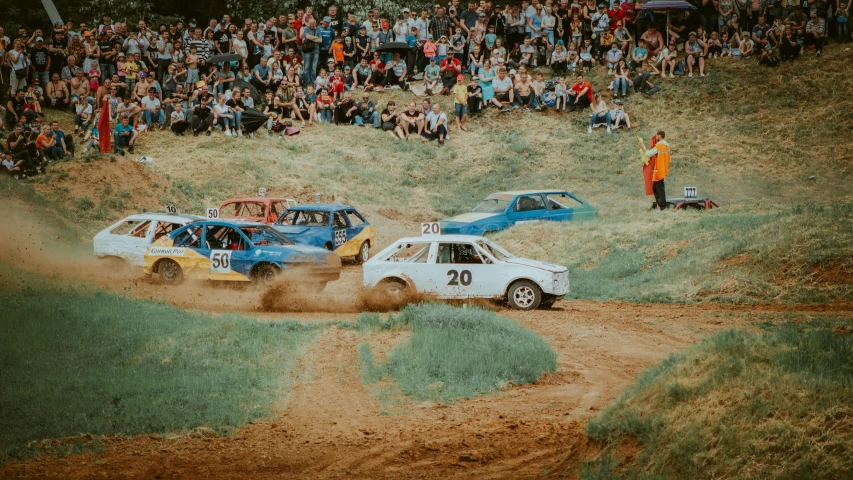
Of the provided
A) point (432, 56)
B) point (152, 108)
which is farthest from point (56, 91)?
point (432, 56)

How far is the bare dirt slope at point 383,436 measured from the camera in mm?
8789

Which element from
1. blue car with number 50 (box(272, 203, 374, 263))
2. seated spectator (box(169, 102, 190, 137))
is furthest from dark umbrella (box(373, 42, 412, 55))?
blue car with number 50 (box(272, 203, 374, 263))

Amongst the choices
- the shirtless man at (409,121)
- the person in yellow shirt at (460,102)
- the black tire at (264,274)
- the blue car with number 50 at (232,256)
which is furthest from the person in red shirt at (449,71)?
the black tire at (264,274)

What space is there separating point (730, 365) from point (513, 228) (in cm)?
1541

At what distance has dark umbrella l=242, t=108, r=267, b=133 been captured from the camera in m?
30.4

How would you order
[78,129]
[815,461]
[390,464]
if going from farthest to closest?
[78,129], [390,464], [815,461]

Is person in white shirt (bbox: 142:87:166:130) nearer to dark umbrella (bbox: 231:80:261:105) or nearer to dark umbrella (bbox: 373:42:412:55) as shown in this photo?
dark umbrella (bbox: 231:80:261:105)

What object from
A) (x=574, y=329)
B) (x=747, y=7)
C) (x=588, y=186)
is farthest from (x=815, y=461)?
(x=747, y=7)

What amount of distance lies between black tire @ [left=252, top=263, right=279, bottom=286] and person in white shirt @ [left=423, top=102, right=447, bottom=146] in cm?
1633

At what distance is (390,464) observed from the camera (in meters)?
8.95

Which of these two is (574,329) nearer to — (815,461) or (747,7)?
(815,461)

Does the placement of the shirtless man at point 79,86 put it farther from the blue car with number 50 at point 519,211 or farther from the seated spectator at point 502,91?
the seated spectator at point 502,91

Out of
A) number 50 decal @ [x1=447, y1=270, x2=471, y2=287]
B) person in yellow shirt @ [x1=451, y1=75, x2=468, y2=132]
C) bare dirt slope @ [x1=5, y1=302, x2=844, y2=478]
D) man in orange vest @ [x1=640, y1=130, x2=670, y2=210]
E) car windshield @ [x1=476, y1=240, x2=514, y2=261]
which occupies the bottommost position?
bare dirt slope @ [x1=5, y1=302, x2=844, y2=478]

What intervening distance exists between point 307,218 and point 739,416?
52.8ft
